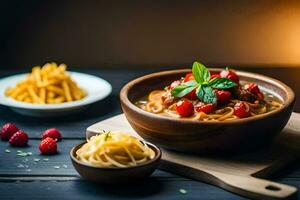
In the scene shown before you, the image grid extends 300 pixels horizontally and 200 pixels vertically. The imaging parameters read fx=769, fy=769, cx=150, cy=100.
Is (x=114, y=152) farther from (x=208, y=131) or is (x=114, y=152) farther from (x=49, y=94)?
(x=49, y=94)

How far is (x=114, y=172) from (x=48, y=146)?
11.8 inches

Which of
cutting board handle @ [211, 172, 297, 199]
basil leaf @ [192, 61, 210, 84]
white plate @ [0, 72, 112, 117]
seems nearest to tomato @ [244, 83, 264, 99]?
basil leaf @ [192, 61, 210, 84]

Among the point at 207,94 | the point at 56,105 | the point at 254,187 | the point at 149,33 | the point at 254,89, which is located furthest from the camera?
the point at 149,33

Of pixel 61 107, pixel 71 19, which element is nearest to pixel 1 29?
pixel 71 19

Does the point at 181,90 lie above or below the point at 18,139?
above

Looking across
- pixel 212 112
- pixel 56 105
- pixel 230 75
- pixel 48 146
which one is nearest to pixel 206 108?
pixel 212 112

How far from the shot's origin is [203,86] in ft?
Answer: 5.96

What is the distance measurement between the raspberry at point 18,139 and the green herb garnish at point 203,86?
39 cm

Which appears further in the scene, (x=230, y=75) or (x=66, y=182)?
(x=230, y=75)

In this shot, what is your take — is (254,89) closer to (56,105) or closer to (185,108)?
(185,108)

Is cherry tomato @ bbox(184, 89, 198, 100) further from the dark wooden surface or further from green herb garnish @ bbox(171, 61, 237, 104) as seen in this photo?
the dark wooden surface

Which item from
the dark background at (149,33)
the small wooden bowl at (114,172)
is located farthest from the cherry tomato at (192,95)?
the dark background at (149,33)

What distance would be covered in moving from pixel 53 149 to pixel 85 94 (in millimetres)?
467

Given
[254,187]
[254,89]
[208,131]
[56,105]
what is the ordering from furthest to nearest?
[56,105] → [254,89] → [208,131] → [254,187]
